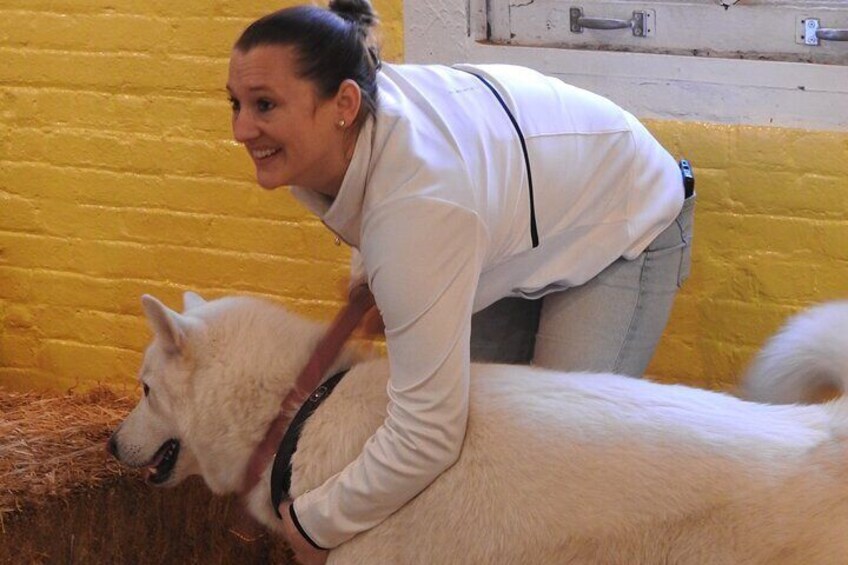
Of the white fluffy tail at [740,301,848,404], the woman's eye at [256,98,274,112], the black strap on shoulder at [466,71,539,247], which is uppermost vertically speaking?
the woman's eye at [256,98,274,112]

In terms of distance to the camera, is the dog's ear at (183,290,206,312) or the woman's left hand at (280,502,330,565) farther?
the dog's ear at (183,290,206,312)

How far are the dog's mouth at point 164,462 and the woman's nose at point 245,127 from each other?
851 mm

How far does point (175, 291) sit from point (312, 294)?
526mm

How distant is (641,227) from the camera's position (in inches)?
107

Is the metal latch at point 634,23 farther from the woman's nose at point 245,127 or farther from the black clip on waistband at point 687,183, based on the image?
the woman's nose at point 245,127

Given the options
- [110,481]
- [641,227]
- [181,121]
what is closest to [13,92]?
[181,121]

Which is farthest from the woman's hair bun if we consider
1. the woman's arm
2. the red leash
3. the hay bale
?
the hay bale

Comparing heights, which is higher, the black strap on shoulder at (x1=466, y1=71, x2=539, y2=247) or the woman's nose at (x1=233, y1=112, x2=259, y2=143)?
the woman's nose at (x1=233, y1=112, x2=259, y2=143)

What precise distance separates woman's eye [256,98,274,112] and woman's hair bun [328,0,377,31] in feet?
0.78

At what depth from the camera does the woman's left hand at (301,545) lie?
2.53 metres

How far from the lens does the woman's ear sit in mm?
2299

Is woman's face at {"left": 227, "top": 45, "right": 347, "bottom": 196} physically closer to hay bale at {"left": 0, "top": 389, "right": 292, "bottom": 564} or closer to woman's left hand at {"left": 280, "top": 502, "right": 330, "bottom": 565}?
woman's left hand at {"left": 280, "top": 502, "right": 330, "bottom": 565}

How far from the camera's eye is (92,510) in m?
3.40

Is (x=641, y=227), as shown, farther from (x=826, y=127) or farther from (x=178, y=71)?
→ (x=178, y=71)
